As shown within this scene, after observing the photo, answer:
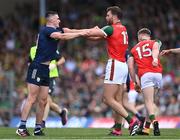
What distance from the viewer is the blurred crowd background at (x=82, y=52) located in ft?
103

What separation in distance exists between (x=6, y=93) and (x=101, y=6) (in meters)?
10.2

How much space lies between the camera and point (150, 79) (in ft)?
61.9

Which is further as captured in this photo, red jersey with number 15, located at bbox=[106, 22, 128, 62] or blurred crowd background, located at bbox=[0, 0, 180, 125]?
blurred crowd background, located at bbox=[0, 0, 180, 125]

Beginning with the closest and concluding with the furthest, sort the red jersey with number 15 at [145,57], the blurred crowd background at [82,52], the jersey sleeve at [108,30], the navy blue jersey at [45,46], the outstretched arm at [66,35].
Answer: the outstretched arm at [66,35] < the jersey sleeve at [108,30] < the navy blue jersey at [45,46] < the red jersey with number 15 at [145,57] < the blurred crowd background at [82,52]

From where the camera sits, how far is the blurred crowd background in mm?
31531

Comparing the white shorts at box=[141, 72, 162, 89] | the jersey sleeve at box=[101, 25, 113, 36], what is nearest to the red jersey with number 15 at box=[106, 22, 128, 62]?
the jersey sleeve at box=[101, 25, 113, 36]

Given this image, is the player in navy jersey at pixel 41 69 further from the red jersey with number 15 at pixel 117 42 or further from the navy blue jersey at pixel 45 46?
the red jersey with number 15 at pixel 117 42

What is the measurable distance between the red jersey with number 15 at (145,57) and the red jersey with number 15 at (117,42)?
35 cm

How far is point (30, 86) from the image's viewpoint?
61.6 ft

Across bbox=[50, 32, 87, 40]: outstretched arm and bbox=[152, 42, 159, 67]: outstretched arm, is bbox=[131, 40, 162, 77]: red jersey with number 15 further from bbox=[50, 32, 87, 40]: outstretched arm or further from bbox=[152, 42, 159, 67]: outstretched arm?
bbox=[50, 32, 87, 40]: outstretched arm

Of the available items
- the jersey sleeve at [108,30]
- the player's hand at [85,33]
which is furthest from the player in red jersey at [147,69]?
the player's hand at [85,33]

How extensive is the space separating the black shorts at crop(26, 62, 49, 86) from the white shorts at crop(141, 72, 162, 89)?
216 cm

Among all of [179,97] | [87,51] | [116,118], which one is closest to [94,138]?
[116,118]

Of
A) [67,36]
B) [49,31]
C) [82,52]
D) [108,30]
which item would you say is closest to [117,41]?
[108,30]
